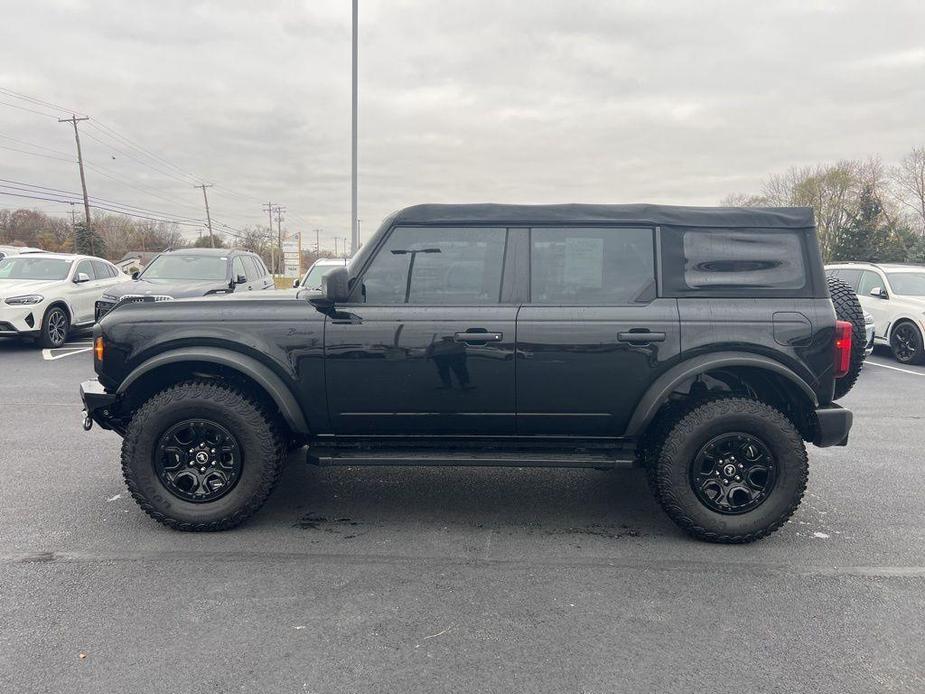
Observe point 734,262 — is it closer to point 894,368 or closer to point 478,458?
point 478,458

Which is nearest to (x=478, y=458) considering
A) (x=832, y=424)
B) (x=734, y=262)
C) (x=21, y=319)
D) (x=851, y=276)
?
(x=734, y=262)

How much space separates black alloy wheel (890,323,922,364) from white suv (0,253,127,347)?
14.2m

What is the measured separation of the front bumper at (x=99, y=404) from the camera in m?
3.88

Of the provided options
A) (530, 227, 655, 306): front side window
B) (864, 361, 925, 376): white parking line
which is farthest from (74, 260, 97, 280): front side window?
(864, 361, 925, 376): white parking line

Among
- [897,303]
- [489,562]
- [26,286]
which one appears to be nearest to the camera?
[489,562]

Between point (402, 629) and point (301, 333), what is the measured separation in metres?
1.74

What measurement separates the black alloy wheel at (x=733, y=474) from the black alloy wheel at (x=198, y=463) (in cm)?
267

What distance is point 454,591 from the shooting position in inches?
125

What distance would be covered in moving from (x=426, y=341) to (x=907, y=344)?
1040 cm

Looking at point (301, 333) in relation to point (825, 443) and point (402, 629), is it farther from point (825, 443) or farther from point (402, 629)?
point (825, 443)

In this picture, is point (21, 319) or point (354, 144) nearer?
point (21, 319)

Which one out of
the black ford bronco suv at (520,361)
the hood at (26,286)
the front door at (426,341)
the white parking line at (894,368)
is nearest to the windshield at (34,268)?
the hood at (26,286)

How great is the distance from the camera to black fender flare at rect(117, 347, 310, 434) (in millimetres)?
3742

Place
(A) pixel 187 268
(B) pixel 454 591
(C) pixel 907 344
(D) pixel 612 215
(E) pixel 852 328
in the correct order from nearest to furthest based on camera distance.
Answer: (B) pixel 454 591, (D) pixel 612 215, (E) pixel 852 328, (C) pixel 907 344, (A) pixel 187 268
